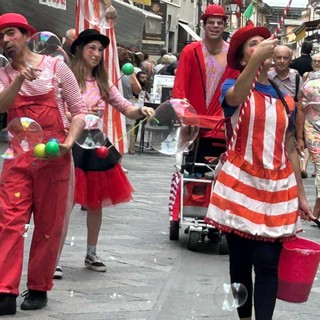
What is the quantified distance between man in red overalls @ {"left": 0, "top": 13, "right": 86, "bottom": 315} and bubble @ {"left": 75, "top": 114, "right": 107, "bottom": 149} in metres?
0.45

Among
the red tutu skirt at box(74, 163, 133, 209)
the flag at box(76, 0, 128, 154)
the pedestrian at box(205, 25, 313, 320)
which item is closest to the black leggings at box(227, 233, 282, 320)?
the pedestrian at box(205, 25, 313, 320)

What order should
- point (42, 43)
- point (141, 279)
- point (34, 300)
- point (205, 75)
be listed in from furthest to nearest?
point (205, 75) → point (141, 279) → point (42, 43) → point (34, 300)

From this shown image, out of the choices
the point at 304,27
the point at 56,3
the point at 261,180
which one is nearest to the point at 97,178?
the point at 261,180

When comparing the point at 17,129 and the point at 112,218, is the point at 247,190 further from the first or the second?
the point at 112,218

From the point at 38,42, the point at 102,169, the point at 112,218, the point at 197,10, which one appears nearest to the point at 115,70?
the point at 112,218

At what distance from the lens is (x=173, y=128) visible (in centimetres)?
634

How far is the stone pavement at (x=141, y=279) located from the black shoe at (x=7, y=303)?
6 centimetres

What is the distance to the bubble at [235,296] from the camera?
5.13 metres

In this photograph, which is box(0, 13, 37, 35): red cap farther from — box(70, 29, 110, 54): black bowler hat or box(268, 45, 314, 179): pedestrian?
box(268, 45, 314, 179): pedestrian

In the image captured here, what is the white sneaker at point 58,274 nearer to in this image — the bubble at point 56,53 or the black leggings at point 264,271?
the bubble at point 56,53

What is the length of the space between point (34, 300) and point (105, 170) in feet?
5.06

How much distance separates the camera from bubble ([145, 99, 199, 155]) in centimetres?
627

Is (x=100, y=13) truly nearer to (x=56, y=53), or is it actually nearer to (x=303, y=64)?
(x=56, y=53)

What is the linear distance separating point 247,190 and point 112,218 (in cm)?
510
